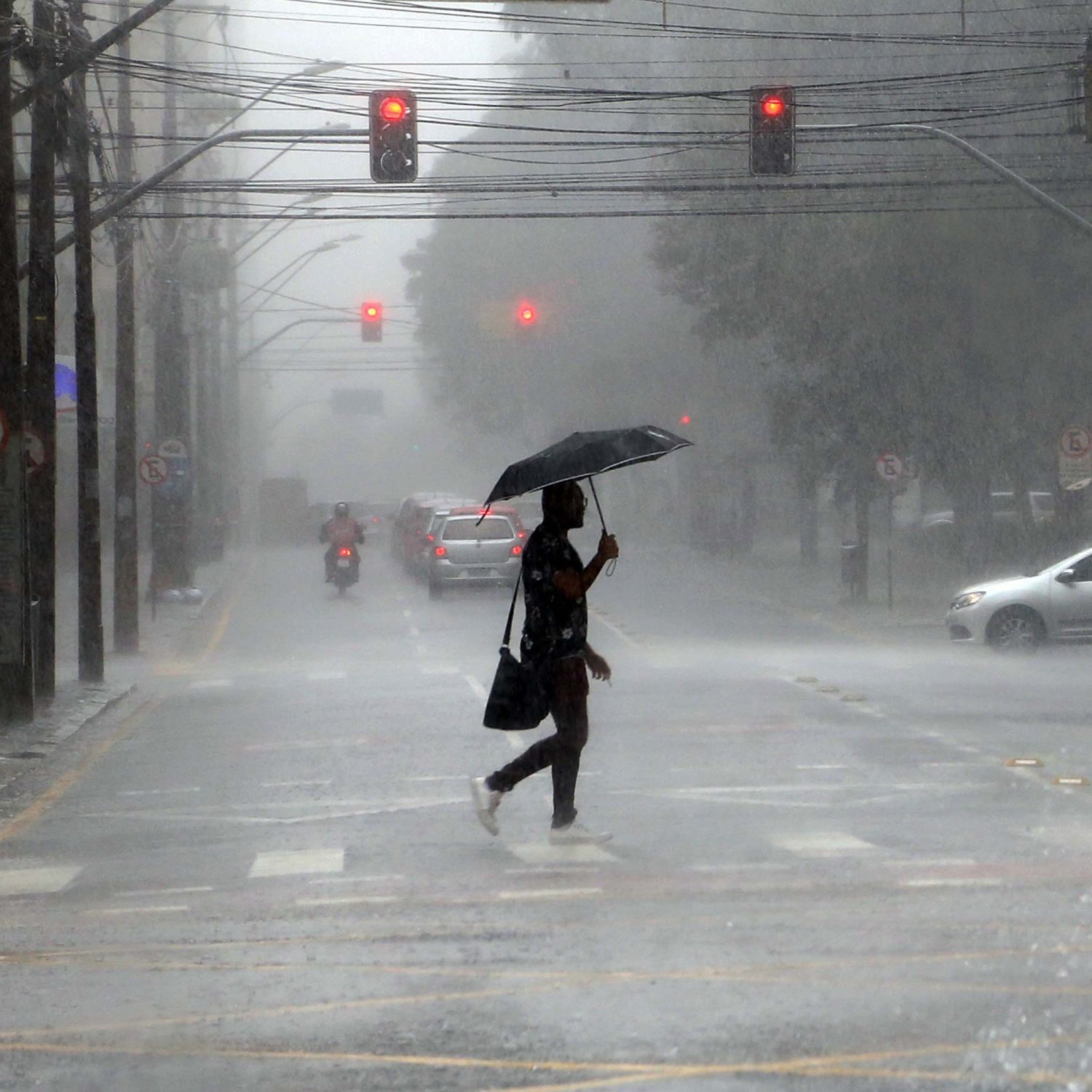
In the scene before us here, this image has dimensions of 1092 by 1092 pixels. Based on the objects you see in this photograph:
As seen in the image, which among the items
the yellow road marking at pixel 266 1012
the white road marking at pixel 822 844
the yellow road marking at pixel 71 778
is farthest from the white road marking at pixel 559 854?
the yellow road marking at pixel 71 778

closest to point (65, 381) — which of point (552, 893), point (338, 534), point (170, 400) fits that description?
point (170, 400)

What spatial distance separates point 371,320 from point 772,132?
22.1m

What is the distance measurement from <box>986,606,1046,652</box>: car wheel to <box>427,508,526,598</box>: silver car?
1396 cm

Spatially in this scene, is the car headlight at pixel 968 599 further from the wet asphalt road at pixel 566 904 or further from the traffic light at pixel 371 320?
the traffic light at pixel 371 320

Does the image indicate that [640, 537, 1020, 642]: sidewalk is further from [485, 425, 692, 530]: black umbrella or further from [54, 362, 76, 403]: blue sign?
[485, 425, 692, 530]: black umbrella

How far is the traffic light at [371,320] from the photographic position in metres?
43.3

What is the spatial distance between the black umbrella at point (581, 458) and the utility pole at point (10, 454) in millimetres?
7081

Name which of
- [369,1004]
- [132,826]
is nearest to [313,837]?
[132,826]

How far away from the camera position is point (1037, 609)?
25.7 m

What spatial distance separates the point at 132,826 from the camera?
1188 centimetres

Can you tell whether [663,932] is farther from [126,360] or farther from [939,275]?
[939,275]

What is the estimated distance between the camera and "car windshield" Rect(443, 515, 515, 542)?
128 feet

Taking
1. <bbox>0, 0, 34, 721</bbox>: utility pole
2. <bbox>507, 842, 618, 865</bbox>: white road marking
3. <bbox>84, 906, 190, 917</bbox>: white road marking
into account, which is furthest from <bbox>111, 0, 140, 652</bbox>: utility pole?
<bbox>84, 906, 190, 917</bbox>: white road marking

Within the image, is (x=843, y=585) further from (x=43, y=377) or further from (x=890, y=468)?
(x=43, y=377)
